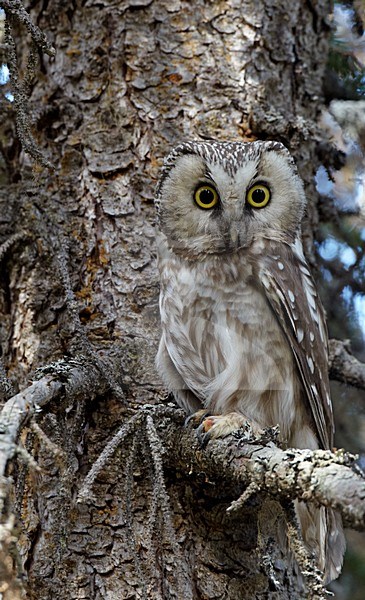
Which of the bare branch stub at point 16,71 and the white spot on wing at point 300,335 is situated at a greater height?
the bare branch stub at point 16,71

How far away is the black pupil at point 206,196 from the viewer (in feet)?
8.17

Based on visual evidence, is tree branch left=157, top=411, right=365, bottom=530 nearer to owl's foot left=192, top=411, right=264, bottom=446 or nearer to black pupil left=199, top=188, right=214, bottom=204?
owl's foot left=192, top=411, right=264, bottom=446

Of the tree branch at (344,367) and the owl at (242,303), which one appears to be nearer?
the owl at (242,303)

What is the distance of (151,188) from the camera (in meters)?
2.67

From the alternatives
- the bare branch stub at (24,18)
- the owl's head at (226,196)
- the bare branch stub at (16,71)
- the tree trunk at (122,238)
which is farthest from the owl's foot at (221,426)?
the bare branch stub at (24,18)

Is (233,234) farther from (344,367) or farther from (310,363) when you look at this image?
(344,367)

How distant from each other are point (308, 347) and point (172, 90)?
113 cm

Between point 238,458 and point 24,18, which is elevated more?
point 24,18

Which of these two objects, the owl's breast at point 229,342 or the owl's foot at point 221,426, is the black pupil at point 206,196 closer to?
the owl's breast at point 229,342

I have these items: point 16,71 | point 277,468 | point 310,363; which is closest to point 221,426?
point 310,363

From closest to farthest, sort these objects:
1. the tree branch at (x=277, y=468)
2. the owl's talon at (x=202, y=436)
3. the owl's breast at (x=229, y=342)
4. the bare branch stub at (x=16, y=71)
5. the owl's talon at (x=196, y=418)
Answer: the tree branch at (x=277, y=468), the bare branch stub at (x=16, y=71), the owl's talon at (x=202, y=436), the owl's talon at (x=196, y=418), the owl's breast at (x=229, y=342)

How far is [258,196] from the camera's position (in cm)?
253

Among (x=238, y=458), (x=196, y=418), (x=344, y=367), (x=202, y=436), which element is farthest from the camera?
(x=344, y=367)

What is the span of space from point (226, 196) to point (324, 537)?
51.3 inches
